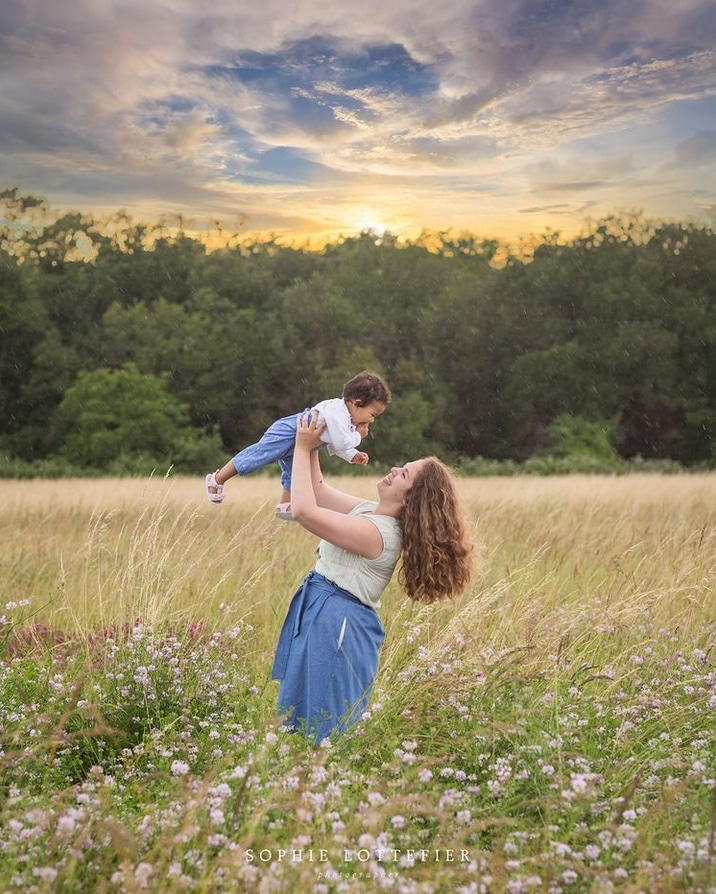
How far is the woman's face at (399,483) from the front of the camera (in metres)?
3.86

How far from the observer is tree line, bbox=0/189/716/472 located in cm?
3706

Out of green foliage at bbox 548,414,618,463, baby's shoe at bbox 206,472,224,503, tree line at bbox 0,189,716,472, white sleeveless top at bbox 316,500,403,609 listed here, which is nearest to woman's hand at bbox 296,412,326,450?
white sleeveless top at bbox 316,500,403,609

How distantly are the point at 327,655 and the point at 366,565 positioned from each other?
0.42 m

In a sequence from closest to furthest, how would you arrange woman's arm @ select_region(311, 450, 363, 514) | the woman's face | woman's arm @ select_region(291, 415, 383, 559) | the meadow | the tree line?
the meadow, woman's arm @ select_region(291, 415, 383, 559), the woman's face, woman's arm @ select_region(311, 450, 363, 514), the tree line

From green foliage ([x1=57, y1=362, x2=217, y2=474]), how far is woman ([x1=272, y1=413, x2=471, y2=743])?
101 ft

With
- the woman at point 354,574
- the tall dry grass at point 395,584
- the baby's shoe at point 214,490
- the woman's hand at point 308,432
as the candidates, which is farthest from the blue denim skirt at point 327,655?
the baby's shoe at point 214,490

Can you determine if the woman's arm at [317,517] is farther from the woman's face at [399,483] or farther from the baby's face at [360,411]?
the baby's face at [360,411]

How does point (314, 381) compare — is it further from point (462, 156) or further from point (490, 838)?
point (490, 838)

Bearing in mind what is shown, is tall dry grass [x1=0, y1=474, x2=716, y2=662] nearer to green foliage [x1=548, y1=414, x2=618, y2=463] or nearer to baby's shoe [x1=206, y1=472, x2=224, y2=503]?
baby's shoe [x1=206, y1=472, x2=224, y2=503]

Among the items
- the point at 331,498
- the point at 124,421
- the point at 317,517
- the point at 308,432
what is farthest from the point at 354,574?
the point at 124,421

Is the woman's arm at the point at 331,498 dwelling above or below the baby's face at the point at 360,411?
below

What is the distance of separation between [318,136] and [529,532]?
18734 millimetres

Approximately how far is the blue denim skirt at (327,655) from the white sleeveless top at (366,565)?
51 millimetres

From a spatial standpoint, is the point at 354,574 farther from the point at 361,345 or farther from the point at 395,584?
the point at 361,345
